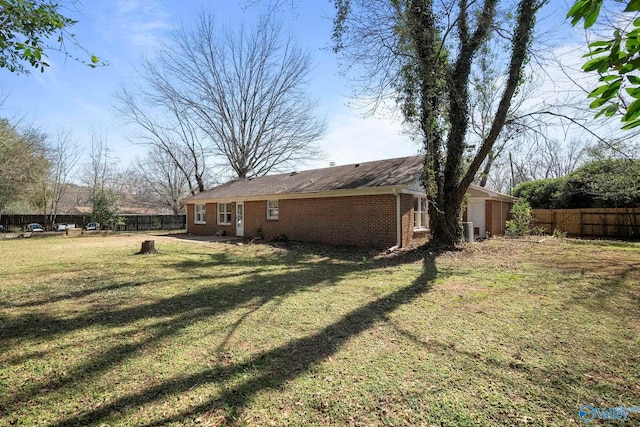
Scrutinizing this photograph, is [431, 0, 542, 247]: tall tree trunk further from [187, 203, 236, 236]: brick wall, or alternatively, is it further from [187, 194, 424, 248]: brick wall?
[187, 203, 236, 236]: brick wall

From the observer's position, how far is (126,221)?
28.2 metres

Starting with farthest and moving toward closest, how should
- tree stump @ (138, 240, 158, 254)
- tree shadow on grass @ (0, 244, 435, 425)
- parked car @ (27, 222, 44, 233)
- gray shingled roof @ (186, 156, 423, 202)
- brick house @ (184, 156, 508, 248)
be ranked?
parked car @ (27, 222, 44, 233) → gray shingled roof @ (186, 156, 423, 202) → brick house @ (184, 156, 508, 248) → tree stump @ (138, 240, 158, 254) → tree shadow on grass @ (0, 244, 435, 425)

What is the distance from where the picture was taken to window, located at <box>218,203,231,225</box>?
66.3ft

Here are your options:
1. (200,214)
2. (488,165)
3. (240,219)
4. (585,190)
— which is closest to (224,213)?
(240,219)

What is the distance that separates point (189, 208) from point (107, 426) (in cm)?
2219

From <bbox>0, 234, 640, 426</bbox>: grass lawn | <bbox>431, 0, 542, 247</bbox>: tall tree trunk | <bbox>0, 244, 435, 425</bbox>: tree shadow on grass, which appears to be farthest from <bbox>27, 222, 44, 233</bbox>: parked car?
<bbox>431, 0, 542, 247</bbox>: tall tree trunk

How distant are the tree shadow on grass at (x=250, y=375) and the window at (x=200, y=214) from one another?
18166mm

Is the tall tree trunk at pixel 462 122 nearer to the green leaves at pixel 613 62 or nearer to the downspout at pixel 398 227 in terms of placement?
the downspout at pixel 398 227

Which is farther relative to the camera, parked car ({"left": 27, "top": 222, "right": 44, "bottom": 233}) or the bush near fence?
the bush near fence

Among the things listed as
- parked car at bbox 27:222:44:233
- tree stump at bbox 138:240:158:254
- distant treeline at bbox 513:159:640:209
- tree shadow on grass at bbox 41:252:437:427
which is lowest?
tree shadow on grass at bbox 41:252:437:427

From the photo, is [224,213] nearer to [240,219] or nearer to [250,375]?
[240,219]

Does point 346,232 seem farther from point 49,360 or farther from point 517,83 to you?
point 49,360

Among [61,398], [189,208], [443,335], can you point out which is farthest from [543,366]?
[189,208]

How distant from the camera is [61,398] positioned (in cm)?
284
